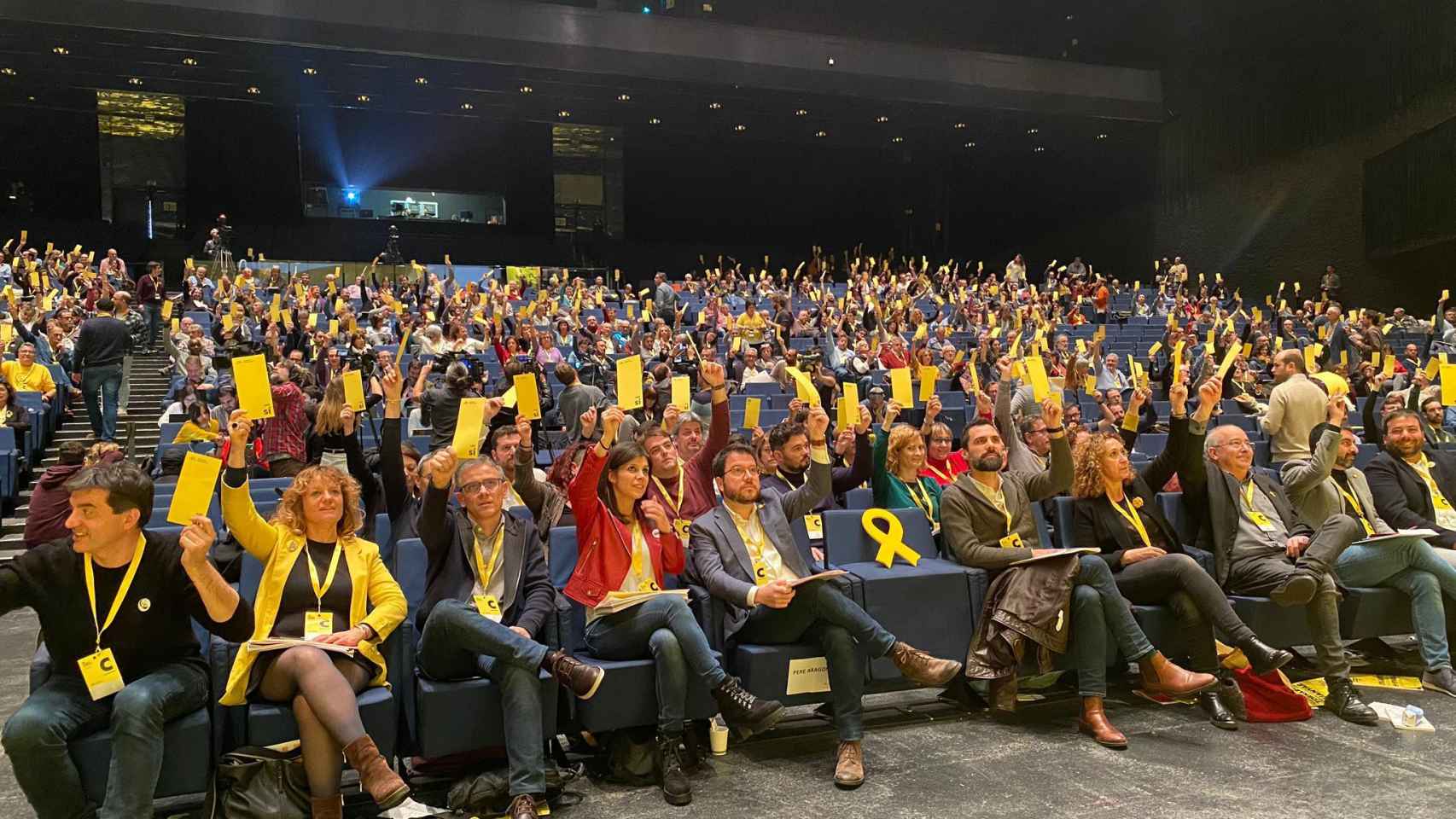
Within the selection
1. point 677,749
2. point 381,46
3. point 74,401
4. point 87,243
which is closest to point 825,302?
point 381,46

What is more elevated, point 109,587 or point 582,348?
point 582,348

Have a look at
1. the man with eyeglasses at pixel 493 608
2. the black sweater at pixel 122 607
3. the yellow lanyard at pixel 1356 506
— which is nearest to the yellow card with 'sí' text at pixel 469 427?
the man with eyeglasses at pixel 493 608

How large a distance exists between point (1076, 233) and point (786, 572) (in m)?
20.2

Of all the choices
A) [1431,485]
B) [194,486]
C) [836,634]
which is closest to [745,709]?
[836,634]

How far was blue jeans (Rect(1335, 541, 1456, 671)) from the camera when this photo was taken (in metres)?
4.12

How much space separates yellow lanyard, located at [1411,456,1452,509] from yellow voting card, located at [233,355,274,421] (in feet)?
15.7

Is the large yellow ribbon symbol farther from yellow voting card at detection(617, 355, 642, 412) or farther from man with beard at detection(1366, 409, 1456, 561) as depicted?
man with beard at detection(1366, 409, 1456, 561)

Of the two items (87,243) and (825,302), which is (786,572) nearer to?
(825,302)

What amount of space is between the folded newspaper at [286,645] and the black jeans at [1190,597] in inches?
104

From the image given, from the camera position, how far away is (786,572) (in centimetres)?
373

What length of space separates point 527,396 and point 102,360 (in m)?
4.78

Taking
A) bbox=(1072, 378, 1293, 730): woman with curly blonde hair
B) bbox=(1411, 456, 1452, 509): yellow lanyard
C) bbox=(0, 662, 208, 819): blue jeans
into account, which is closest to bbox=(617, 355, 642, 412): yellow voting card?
bbox=(1072, 378, 1293, 730): woman with curly blonde hair

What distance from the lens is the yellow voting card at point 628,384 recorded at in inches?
185

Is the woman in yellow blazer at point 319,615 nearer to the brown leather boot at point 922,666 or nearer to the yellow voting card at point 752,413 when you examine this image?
the brown leather boot at point 922,666
